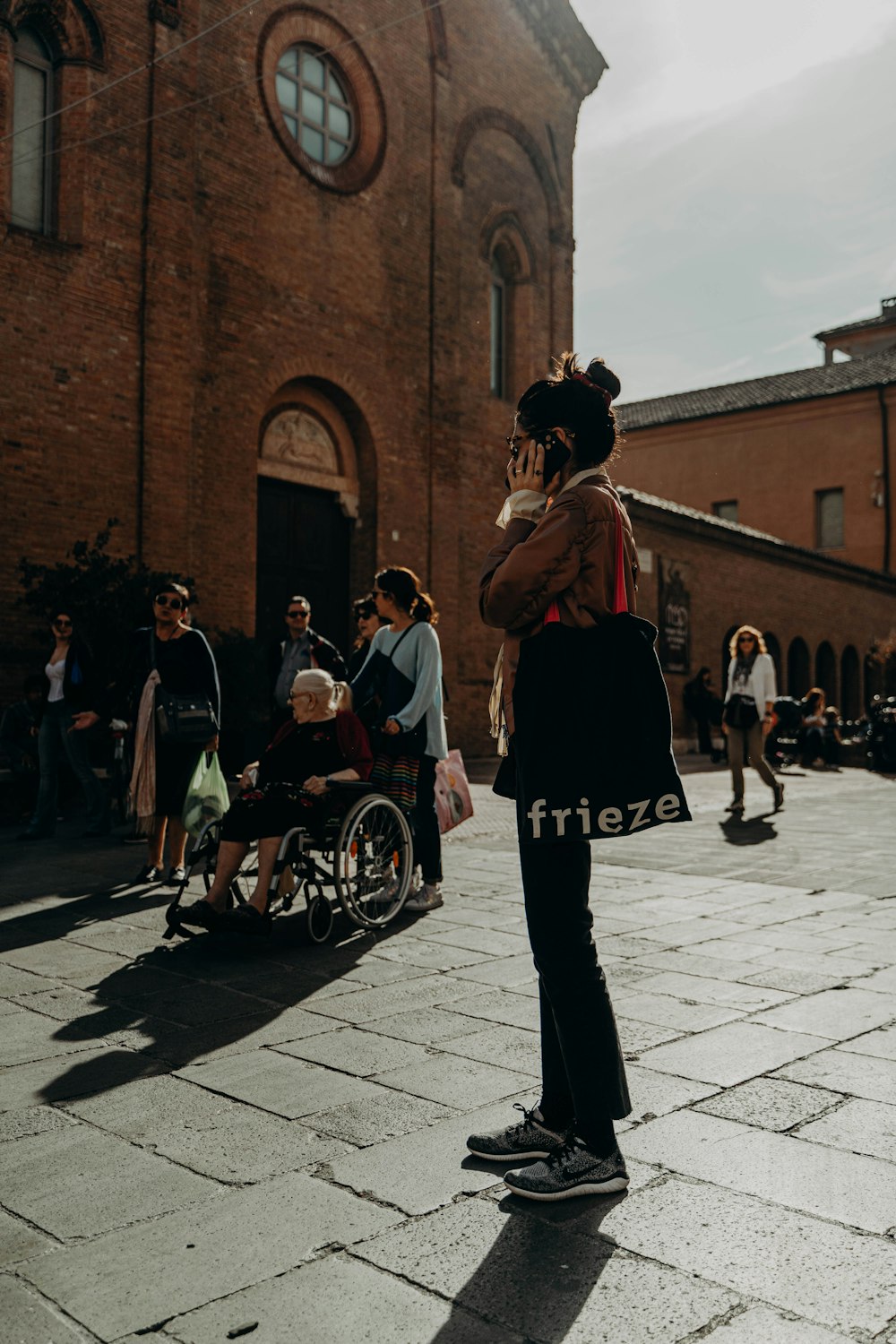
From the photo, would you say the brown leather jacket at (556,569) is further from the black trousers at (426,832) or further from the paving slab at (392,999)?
the black trousers at (426,832)

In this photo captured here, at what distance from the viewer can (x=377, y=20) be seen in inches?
677

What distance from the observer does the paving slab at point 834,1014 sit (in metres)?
4.07


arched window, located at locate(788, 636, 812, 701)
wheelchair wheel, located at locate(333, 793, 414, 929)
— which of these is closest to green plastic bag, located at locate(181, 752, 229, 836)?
wheelchair wheel, located at locate(333, 793, 414, 929)

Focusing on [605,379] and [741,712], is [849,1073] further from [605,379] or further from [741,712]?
[741,712]

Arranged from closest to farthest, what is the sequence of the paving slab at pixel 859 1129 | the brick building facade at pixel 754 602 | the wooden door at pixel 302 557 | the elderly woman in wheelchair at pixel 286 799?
the paving slab at pixel 859 1129
the elderly woman in wheelchair at pixel 286 799
the wooden door at pixel 302 557
the brick building facade at pixel 754 602

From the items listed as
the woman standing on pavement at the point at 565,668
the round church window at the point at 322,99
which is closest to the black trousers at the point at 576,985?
the woman standing on pavement at the point at 565,668

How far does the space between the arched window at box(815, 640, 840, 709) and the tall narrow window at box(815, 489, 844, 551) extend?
25.8 feet

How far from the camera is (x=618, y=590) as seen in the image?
278cm

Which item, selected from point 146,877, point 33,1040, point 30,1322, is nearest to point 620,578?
point 30,1322

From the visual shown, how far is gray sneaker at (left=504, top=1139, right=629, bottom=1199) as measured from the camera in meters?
2.69

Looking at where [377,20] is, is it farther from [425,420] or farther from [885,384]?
[885,384]

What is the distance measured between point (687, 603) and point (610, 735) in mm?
23166

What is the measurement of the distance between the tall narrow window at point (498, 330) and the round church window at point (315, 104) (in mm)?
3875

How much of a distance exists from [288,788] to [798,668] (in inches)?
1063
